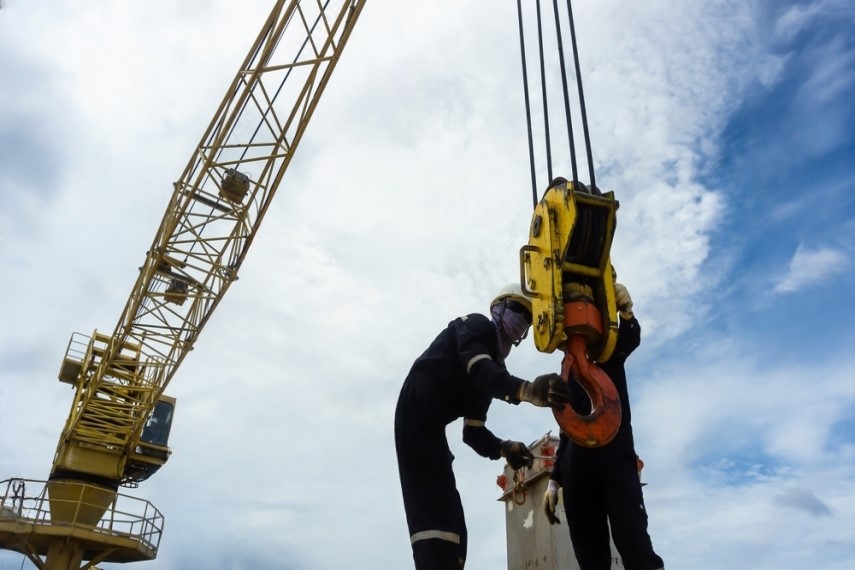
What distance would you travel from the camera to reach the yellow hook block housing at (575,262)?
313 centimetres

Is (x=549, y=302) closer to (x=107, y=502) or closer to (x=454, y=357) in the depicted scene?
(x=454, y=357)

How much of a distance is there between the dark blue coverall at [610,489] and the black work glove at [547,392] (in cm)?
55

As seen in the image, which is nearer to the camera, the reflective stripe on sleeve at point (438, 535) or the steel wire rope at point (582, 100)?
the reflective stripe on sleeve at point (438, 535)

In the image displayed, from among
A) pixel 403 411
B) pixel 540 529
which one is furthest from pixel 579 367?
pixel 540 529

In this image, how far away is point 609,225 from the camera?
10.6 feet

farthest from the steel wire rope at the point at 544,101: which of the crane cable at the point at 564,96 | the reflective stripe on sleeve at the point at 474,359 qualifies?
the reflective stripe on sleeve at the point at 474,359

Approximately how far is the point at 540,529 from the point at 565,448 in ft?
10.8

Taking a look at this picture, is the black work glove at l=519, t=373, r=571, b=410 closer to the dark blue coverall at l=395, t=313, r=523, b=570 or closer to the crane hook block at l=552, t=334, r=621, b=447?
the dark blue coverall at l=395, t=313, r=523, b=570

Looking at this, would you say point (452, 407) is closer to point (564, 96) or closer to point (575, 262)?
point (575, 262)

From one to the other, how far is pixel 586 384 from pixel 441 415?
675 mm

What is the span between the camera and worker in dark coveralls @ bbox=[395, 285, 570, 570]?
9.73 feet

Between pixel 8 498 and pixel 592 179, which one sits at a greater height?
pixel 8 498

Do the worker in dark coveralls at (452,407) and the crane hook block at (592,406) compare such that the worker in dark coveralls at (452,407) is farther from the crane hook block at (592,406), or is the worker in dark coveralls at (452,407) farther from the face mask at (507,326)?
the crane hook block at (592,406)

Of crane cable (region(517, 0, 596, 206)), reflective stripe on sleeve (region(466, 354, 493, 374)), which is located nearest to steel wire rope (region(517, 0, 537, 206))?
crane cable (region(517, 0, 596, 206))
